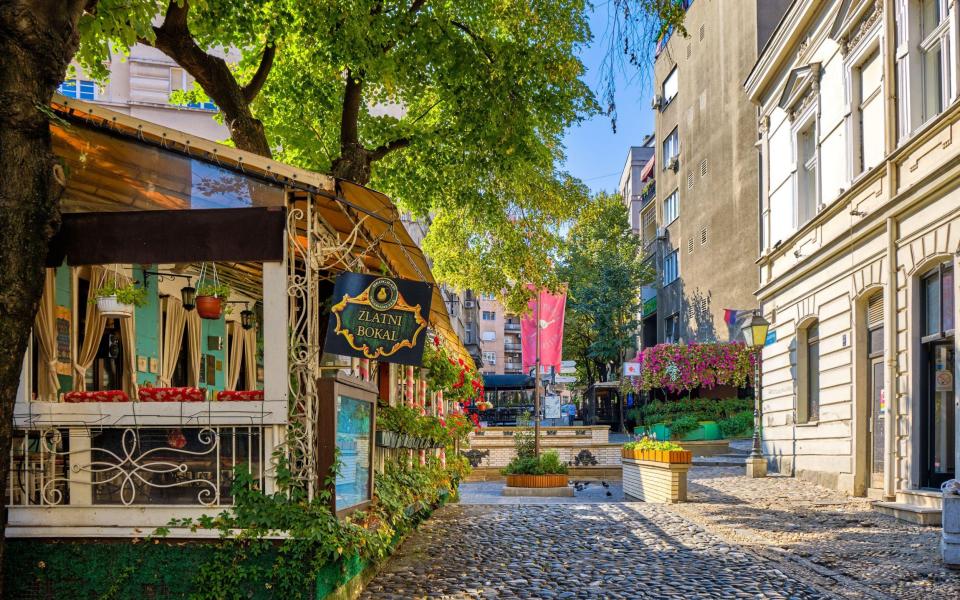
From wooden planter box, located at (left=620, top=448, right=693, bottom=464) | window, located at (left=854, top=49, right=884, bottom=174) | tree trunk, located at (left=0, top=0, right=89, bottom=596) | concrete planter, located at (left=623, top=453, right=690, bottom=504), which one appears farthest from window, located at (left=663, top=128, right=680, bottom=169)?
tree trunk, located at (left=0, top=0, right=89, bottom=596)

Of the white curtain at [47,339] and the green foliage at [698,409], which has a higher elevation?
the white curtain at [47,339]

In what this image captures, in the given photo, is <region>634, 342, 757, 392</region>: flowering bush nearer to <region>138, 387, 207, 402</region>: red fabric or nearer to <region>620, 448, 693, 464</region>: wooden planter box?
<region>620, 448, 693, 464</region>: wooden planter box

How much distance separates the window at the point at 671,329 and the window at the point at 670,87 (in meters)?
10.2

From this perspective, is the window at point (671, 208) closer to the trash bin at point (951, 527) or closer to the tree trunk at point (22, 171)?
the trash bin at point (951, 527)

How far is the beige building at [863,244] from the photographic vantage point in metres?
13.4

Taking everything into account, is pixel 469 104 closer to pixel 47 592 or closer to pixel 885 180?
pixel 885 180

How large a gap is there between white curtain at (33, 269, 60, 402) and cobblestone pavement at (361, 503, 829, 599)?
3.31 m

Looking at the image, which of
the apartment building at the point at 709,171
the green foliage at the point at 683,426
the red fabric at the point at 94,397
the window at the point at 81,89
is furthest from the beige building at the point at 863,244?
the window at the point at 81,89

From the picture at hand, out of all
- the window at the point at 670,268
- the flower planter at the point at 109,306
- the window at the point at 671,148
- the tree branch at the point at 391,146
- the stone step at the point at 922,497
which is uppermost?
the window at the point at 671,148

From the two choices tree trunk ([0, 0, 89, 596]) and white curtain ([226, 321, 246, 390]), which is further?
white curtain ([226, 321, 246, 390])

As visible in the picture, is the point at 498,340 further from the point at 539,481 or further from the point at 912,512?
the point at 912,512

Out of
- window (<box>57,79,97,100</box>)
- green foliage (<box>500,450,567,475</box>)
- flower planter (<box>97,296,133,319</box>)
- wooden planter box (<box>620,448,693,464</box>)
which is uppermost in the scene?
window (<box>57,79,97,100</box>)

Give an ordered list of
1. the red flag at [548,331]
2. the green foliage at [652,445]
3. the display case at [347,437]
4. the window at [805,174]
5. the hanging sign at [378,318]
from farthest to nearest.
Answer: the red flag at [548,331] → the window at [805,174] → the green foliage at [652,445] → the hanging sign at [378,318] → the display case at [347,437]

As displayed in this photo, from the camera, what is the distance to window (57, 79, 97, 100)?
27859 millimetres
